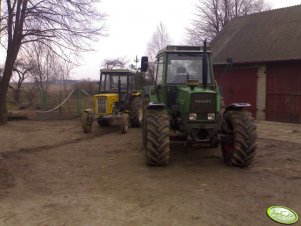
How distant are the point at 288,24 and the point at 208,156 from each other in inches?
449

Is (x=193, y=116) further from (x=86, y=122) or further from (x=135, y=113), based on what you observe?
(x=135, y=113)

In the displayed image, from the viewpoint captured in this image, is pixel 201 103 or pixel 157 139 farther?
pixel 201 103

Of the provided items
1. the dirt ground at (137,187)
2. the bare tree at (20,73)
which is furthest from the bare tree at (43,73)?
the dirt ground at (137,187)

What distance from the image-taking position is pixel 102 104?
1336 centimetres

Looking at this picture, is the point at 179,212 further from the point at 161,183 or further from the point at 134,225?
the point at 161,183

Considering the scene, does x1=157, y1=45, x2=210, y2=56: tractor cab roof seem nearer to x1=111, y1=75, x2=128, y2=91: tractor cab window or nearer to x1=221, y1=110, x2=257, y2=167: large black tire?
x1=221, y1=110, x2=257, y2=167: large black tire

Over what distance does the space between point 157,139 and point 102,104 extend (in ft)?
21.6

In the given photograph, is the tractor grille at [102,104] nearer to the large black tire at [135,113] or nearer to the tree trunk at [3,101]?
the large black tire at [135,113]

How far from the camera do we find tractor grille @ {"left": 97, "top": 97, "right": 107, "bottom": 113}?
43.7 ft

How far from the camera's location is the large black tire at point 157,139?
23.2 ft

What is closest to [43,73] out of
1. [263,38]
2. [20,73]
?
[20,73]

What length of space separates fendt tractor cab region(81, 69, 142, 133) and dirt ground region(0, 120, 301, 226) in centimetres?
324

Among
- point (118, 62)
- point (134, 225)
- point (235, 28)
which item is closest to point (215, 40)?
point (235, 28)

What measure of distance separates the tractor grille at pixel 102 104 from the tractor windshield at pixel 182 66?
5.31m
